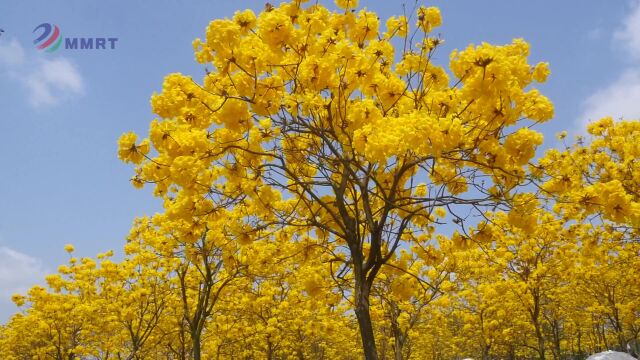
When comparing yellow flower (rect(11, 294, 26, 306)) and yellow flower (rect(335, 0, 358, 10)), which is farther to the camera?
yellow flower (rect(11, 294, 26, 306))

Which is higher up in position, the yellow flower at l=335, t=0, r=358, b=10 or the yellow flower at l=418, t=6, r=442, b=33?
the yellow flower at l=335, t=0, r=358, b=10

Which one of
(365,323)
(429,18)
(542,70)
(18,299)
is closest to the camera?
(365,323)

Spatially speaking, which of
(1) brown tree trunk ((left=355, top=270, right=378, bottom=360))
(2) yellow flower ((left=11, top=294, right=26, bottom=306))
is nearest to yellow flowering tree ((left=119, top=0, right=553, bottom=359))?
(1) brown tree trunk ((left=355, top=270, right=378, bottom=360))

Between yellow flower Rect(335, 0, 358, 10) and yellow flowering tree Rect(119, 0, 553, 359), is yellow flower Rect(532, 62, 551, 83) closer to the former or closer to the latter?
yellow flowering tree Rect(119, 0, 553, 359)

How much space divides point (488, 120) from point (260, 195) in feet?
8.43

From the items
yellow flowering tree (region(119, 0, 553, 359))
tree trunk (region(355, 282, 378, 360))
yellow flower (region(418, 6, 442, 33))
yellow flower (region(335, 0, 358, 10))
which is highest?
yellow flower (region(335, 0, 358, 10))

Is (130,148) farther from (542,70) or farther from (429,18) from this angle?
(542,70)

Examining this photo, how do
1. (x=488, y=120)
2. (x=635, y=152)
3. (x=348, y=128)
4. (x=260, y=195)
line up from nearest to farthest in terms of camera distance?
(x=488, y=120), (x=348, y=128), (x=260, y=195), (x=635, y=152)

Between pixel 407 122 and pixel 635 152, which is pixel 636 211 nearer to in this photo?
pixel 407 122

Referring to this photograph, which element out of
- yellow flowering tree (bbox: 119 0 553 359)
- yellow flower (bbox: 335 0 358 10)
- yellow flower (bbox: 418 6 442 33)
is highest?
yellow flower (bbox: 335 0 358 10)

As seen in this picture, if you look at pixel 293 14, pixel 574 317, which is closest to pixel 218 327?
pixel 293 14

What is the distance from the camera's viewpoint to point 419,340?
3003 centimetres

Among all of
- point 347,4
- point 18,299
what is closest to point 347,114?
point 347,4

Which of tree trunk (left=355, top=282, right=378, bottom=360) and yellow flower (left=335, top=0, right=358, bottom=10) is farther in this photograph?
yellow flower (left=335, top=0, right=358, bottom=10)
